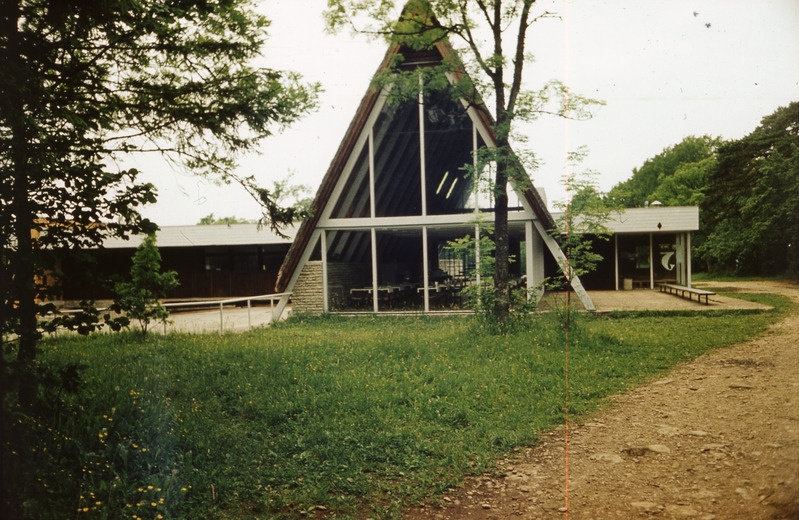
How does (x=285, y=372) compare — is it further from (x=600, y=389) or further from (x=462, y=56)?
(x=462, y=56)

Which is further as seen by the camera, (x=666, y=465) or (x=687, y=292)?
(x=687, y=292)

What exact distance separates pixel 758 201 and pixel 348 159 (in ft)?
78.4

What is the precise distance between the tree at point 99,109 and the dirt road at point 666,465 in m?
3.61

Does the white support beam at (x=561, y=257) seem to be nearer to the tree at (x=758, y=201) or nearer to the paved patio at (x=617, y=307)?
the paved patio at (x=617, y=307)

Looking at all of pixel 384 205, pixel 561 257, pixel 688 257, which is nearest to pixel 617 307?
pixel 561 257

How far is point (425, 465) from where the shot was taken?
4.89 metres

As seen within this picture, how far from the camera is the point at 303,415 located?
20.4 ft

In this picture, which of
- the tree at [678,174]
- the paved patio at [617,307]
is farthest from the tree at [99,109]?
the tree at [678,174]

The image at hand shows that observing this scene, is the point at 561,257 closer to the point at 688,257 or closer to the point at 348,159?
the point at 348,159

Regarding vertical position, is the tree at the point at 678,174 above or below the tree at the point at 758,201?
above

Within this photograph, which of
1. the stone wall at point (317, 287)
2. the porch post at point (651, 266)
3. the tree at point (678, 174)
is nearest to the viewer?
the stone wall at point (317, 287)

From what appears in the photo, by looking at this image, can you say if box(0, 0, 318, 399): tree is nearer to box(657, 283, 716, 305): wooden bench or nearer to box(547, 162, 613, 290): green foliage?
box(547, 162, 613, 290): green foliage

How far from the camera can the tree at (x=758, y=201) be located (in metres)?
25.3

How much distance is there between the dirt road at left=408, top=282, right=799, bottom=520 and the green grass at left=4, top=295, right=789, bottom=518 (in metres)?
0.35
